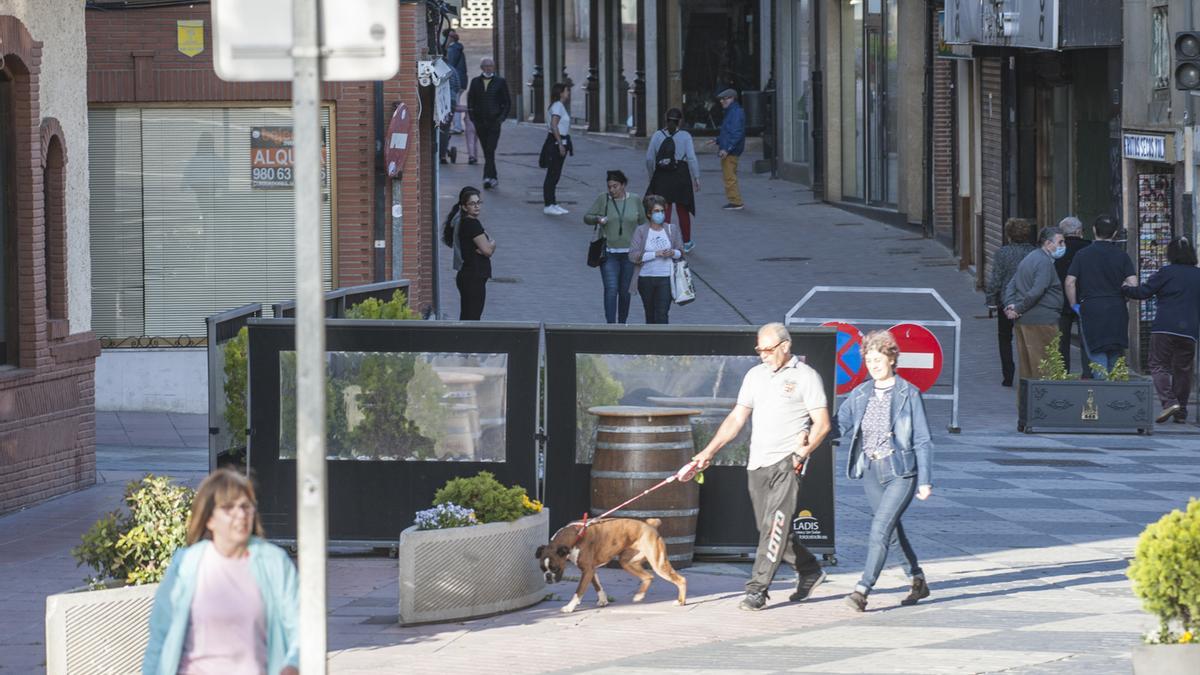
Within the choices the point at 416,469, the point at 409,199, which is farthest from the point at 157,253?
the point at 416,469

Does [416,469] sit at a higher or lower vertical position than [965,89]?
lower

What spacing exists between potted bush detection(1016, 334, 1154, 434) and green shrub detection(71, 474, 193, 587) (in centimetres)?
1096

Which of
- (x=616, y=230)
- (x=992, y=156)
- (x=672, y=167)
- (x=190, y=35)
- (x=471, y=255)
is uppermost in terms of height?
(x=190, y=35)

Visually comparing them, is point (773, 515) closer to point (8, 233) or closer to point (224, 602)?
point (224, 602)

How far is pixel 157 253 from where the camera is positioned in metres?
19.5

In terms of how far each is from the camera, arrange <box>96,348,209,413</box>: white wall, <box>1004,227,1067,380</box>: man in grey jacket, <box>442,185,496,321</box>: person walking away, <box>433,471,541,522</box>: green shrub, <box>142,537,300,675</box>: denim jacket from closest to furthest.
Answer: <box>142,537,300,675</box>: denim jacket → <box>433,471,541,522</box>: green shrub → <box>1004,227,1067,380</box>: man in grey jacket → <box>96,348,209,413</box>: white wall → <box>442,185,496,321</box>: person walking away

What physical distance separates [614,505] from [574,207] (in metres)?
21.3

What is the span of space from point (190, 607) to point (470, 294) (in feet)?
46.3

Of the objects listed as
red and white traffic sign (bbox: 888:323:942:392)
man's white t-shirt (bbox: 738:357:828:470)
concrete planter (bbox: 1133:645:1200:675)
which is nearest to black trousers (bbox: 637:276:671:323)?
red and white traffic sign (bbox: 888:323:942:392)

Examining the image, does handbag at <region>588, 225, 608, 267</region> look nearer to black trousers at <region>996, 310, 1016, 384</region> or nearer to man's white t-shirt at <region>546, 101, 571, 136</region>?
black trousers at <region>996, 310, 1016, 384</region>

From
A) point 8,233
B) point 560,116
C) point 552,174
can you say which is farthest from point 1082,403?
point 560,116

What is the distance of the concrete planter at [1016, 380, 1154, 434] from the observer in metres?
18.1

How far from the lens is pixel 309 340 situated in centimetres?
549

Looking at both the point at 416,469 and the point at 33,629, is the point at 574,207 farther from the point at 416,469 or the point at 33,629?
the point at 33,629
